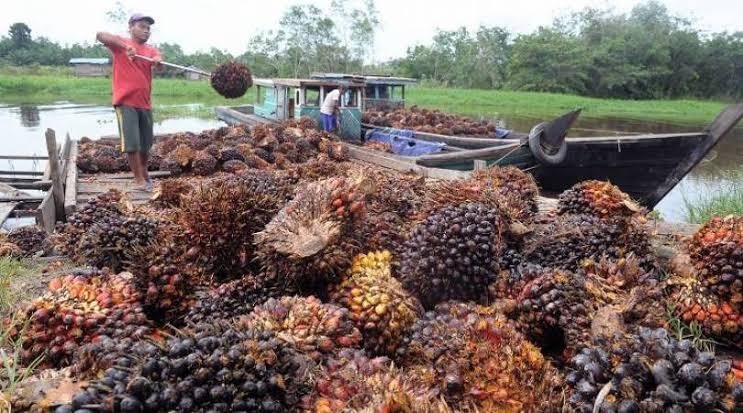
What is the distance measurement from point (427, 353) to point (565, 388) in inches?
18.5

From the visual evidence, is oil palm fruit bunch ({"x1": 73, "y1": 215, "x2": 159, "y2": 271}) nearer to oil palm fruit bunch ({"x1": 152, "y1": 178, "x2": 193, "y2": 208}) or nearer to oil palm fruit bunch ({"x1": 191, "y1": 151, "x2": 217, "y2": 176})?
oil palm fruit bunch ({"x1": 152, "y1": 178, "x2": 193, "y2": 208})

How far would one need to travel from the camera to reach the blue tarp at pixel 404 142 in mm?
12648

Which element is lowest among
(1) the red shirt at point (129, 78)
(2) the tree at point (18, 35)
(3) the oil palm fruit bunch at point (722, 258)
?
(3) the oil palm fruit bunch at point (722, 258)

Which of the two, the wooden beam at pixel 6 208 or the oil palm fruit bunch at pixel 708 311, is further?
the wooden beam at pixel 6 208

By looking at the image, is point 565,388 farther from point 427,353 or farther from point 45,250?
point 45,250

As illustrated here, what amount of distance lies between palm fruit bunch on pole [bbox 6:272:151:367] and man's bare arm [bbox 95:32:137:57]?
196 inches

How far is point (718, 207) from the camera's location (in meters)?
8.02

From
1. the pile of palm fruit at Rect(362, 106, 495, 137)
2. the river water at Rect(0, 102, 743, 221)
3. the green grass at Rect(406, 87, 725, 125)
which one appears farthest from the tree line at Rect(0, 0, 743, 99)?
the pile of palm fruit at Rect(362, 106, 495, 137)

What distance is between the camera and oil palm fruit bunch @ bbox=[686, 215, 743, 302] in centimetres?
214

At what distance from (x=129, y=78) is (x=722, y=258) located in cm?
670

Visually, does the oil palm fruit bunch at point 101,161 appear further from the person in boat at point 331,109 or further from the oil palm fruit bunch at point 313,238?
the oil palm fruit bunch at point 313,238

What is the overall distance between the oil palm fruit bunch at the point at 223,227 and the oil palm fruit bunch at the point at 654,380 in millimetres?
1603

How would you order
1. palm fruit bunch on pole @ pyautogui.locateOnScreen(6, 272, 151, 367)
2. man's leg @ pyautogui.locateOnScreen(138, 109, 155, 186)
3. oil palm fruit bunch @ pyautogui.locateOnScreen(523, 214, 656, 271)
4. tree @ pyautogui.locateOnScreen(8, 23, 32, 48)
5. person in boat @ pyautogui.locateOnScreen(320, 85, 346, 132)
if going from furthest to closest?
1. tree @ pyautogui.locateOnScreen(8, 23, 32, 48)
2. person in boat @ pyautogui.locateOnScreen(320, 85, 346, 132)
3. man's leg @ pyautogui.locateOnScreen(138, 109, 155, 186)
4. oil palm fruit bunch @ pyautogui.locateOnScreen(523, 214, 656, 271)
5. palm fruit bunch on pole @ pyautogui.locateOnScreen(6, 272, 151, 367)

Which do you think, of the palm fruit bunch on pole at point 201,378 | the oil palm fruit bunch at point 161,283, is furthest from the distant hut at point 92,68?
the palm fruit bunch on pole at point 201,378
